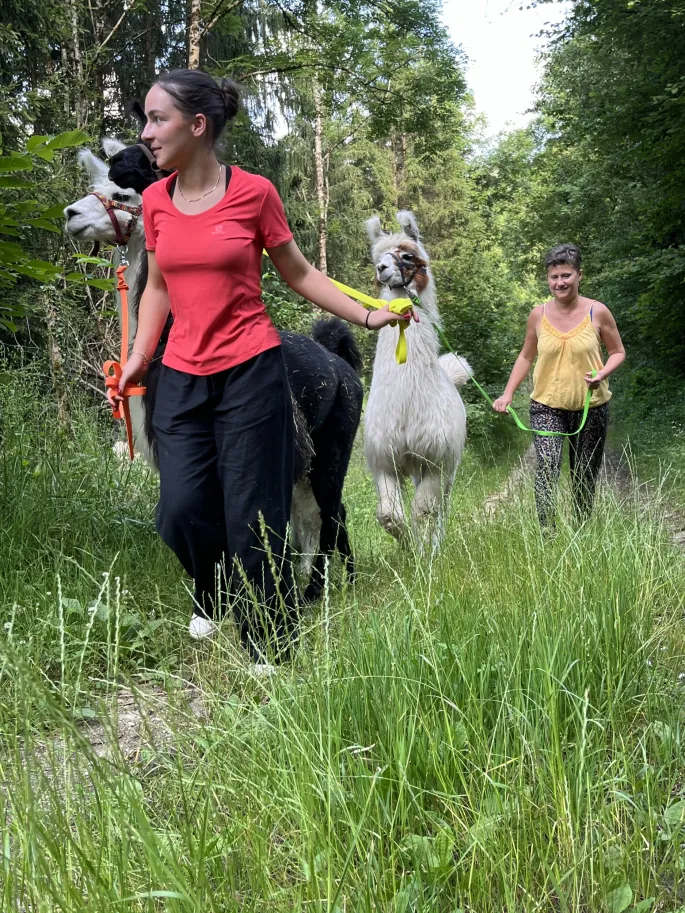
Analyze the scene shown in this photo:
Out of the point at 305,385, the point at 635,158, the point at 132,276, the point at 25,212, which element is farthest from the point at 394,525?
the point at 635,158

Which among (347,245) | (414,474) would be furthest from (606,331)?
(347,245)

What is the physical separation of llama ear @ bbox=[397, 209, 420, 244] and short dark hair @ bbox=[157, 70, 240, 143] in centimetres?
298

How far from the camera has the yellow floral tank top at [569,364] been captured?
5000mm

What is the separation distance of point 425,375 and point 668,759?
379cm

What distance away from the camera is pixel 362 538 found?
6.31m

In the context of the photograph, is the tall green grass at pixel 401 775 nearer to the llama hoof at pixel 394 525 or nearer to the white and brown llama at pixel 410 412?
the llama hoof at pixel 394 525

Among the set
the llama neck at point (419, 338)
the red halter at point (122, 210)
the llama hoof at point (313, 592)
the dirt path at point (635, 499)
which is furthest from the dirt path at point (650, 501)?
the red halter at point (122, 210)

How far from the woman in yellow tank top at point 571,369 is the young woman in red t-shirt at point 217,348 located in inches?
90.5

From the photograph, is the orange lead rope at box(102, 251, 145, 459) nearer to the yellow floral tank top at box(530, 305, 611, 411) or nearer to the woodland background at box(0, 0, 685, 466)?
the woodland background at box(0, 0, 685, 466)

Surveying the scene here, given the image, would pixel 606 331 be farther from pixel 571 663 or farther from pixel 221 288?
pixel 571 663

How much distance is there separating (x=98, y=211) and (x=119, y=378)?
0.84 meters

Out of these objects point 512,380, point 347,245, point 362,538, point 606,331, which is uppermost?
point 347,245

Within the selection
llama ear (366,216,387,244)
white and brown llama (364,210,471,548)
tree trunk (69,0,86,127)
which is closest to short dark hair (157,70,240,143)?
white and brown llama (364,210,471,548)

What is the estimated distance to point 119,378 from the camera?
126 inches
